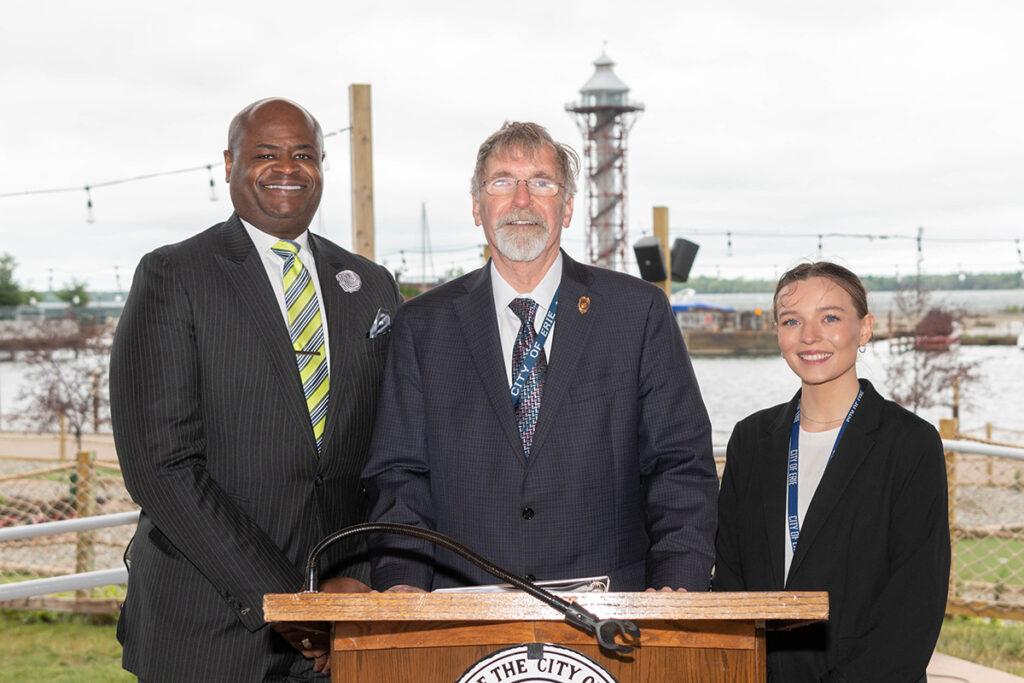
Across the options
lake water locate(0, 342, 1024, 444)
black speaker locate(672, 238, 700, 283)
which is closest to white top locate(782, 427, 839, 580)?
black speaker locate(672, 238, 700, 283)

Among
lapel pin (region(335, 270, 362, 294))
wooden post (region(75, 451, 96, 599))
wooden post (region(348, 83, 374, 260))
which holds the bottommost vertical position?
wooden post (region(75, 451, 96, 599))

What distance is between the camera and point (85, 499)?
23.9 ft

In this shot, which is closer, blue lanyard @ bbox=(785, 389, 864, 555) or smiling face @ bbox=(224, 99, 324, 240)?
blue lanyard @ bbox=(785, 389, 864, 555)

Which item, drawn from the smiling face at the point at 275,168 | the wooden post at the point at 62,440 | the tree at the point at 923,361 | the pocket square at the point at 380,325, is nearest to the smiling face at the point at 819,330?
the pocket square at the point at 380,325

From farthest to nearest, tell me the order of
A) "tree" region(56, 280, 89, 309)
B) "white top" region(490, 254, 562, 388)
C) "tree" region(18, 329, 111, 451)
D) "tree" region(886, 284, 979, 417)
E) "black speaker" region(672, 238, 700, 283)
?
"tree" region(56, 280, 89, 309)
"tree" region(886, 284, 979, 417)
"tree" region(18, 329, 111, 451)
"black speaker" region(672, 238, 700, 283)
"white top" region(490, 254, 562, 388)

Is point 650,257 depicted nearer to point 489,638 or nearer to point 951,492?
point 951,492

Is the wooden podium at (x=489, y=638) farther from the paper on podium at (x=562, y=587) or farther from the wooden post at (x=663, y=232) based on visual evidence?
the wooden post at (x=663, y=232)

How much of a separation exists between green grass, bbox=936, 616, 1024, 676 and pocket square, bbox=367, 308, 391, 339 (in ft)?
12.5

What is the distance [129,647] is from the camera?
2.39 meters

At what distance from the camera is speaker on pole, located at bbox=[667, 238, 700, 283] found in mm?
10242

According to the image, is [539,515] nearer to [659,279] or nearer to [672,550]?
[672,550]

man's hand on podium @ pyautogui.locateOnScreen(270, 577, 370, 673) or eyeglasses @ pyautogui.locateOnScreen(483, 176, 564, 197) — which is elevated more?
eyeglasses @ pyautogui.locateOnScreen(483, 176, 564, 197)

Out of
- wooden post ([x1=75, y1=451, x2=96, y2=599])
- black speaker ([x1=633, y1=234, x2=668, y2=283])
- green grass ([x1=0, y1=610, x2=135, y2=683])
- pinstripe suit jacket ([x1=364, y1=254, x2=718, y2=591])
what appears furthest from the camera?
black speaker ([x1=633, y1=234, x2=668, y2=283])

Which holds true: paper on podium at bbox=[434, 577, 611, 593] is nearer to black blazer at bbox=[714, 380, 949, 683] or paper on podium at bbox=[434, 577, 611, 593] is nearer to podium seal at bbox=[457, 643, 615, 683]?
podium seal at bbox=[457, 643, 615, 683]
